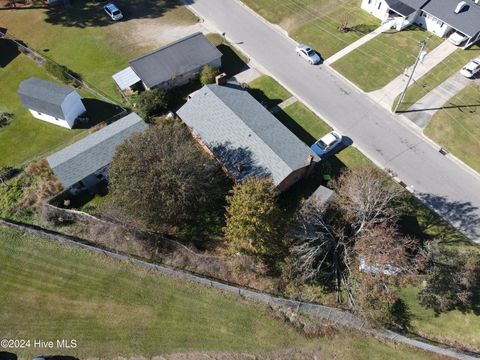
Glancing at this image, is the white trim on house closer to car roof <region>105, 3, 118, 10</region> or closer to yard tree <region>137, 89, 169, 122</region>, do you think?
yard tree <region>137, 89, 169, 122</region>

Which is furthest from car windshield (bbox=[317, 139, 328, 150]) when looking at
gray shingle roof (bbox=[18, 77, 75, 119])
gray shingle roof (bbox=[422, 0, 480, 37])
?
gray shingle roof (bbox=[18, 77, 75, 119])

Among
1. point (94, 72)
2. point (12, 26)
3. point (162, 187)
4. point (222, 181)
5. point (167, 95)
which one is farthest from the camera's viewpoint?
point (12, 26)

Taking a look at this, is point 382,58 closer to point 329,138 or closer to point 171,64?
point 329,138

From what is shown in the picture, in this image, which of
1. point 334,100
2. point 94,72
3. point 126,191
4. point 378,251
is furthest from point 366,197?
point 94,72

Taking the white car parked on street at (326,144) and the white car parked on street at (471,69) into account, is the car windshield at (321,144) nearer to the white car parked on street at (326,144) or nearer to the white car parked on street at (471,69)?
the white car parked on street at (326,144)

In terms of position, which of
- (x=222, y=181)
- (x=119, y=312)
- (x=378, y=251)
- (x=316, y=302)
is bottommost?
(x=119, y=312)

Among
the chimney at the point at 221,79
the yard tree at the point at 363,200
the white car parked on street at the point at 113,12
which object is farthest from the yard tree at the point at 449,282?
the white car parked on street at the point at 113,12

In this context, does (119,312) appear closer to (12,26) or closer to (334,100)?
(334,100)
